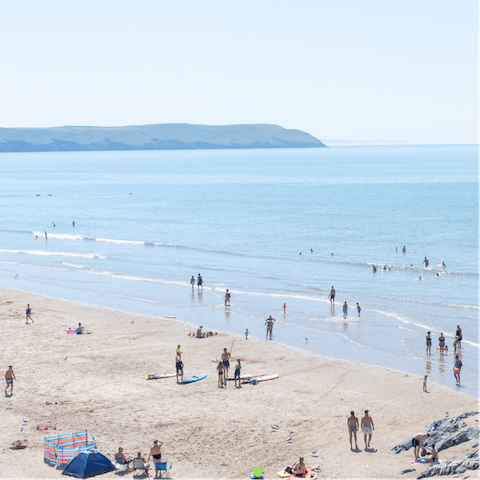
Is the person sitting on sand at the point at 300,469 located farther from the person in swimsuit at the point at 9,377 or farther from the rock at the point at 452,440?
the person in swimsuit at the point at 9,377

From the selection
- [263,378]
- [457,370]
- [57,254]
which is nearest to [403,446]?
[263,378]

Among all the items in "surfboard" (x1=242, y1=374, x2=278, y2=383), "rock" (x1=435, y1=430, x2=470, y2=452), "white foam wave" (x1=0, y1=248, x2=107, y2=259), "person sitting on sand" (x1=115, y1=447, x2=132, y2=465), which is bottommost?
"surfboard" (x1=242, y1=374, x2=278, y2=383)

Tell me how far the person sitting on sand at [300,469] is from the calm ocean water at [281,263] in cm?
1067

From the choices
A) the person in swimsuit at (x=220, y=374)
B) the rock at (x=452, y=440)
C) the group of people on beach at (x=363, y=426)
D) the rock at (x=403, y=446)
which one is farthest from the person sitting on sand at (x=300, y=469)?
the person in swimsuit at (x=220, y=374)

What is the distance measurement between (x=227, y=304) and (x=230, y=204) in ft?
225

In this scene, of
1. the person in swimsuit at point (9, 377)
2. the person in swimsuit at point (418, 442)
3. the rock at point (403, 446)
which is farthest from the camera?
the person in swimsuit at point (9, 377)

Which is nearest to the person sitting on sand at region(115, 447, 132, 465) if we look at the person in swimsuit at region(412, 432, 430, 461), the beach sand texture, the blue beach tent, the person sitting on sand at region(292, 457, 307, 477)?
the blue beach tent

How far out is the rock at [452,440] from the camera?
17.1 metres

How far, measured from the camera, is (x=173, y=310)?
37562mm

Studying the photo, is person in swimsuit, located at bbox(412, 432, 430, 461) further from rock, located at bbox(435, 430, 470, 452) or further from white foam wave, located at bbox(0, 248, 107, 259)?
white foam wave, located at bbox(0, 248, 107, 259)

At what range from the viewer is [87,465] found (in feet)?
52.3

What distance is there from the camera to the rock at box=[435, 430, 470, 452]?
17.1 m

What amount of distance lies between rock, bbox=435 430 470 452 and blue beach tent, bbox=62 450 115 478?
9.48m

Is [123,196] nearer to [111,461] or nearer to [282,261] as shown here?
[282,261]
